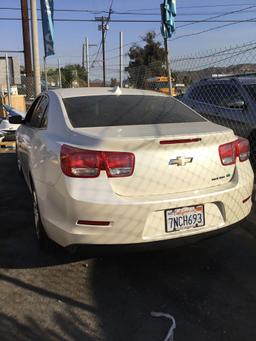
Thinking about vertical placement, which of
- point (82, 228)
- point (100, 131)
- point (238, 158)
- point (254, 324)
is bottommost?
point (254, 324)

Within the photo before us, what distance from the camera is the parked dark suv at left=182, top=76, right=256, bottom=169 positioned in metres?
7.13

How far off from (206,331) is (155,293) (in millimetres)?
595

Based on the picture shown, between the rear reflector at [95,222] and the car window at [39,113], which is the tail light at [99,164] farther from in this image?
the car window at [39,113]

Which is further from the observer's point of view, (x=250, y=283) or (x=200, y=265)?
(x=200, y=265)

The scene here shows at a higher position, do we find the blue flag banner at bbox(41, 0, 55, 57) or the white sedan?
the blue flag banner at bbox(41, 0, 55, 57)

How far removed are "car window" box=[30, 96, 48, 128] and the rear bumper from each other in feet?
4.73

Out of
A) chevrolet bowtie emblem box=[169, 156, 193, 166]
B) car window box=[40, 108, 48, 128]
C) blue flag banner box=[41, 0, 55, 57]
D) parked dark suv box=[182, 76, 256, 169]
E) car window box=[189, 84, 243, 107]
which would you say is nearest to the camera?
chevrolet bowtie emblem box=[169, 156, 193, 166]

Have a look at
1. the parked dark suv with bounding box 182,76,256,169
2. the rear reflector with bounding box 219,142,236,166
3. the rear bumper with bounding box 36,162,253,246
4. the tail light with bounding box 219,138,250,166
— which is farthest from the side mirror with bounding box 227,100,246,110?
the rear bumper with bounding box 36,162,253,246

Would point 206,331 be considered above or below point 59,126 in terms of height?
below

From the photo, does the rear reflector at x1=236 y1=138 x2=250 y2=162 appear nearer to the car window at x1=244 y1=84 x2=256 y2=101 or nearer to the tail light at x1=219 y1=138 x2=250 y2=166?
the tail light at x1=219 y1=138 x2=250 y2=166

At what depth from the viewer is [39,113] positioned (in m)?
4.94

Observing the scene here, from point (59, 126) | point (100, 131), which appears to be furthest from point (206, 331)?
point (59, 126)

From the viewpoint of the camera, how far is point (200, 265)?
3.81 meters

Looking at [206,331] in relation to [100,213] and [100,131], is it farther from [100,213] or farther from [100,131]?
[100,131]
